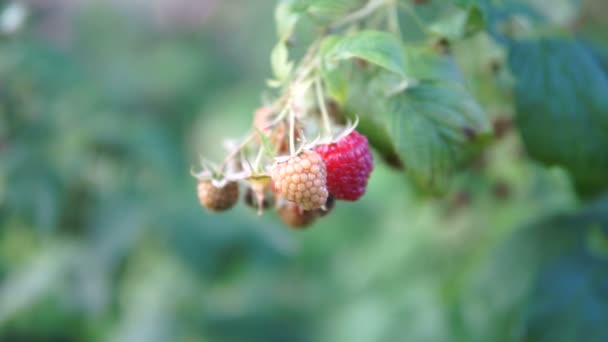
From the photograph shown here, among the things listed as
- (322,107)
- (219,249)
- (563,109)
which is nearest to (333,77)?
(322,107)

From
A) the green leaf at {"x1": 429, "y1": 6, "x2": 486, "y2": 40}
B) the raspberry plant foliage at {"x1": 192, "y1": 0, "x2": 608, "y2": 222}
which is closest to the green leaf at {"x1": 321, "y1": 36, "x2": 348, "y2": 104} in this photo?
the raspberry plant foliage at {"x1": 192, "y1": 0, "x2": 608, "y2": 222}

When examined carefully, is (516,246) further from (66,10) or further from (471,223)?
(66,10)

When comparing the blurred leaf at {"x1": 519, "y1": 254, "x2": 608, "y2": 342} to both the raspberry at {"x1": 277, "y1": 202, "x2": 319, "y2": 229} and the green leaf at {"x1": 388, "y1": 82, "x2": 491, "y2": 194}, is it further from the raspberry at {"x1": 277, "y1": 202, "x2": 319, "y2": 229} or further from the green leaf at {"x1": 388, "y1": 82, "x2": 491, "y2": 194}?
the raspberry at {"x1": 277, "y1": 202, "x2": 319, "y2": 229}

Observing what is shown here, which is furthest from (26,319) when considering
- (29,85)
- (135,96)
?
(135,96)

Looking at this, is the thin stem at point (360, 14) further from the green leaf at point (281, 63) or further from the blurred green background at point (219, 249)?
the blurred green background at point (219, 249)

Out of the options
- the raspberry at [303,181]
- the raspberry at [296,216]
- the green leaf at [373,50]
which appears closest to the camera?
the raspberry at [303,181]

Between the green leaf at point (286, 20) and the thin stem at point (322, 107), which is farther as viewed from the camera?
the green leaf at point (286, 20)

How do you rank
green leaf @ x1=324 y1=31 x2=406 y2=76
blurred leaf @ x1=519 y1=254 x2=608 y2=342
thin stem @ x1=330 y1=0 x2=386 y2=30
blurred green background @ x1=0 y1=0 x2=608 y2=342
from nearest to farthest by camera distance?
green leaf @ x1=324 y1=31 x2=406 y2=76 < thin stem @ x1=330 y1=0 x2=386 y2=30 < blurred leaf @ x1=519 y1=254 x2=608 y2=342 < blurred green background @ x1=0 y1=0 x2=608 y2=342

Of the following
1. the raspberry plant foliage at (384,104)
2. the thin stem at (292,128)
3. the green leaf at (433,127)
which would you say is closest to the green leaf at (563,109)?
the raspberry plant foliage at (384,104)
